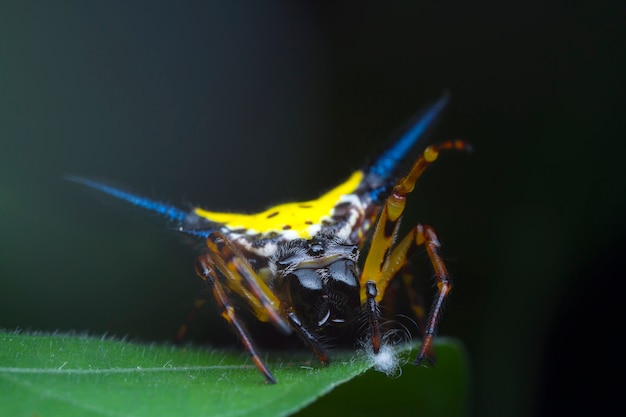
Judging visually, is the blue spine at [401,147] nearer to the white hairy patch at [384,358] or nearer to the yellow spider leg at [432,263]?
the yellow spider leg at [432,263]

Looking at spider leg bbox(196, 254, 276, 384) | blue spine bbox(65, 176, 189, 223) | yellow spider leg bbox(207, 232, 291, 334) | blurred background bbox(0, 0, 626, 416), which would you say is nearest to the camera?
spider leg bbox(196, 254, 276, 384)

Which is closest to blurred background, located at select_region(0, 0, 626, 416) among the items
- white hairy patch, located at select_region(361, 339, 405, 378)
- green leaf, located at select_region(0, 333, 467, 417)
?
green leaf, located at select_region(0, 333, 467, 417)

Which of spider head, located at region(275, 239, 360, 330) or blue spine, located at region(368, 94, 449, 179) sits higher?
Result: blue spine, located at region(368, 94, 449, 179)

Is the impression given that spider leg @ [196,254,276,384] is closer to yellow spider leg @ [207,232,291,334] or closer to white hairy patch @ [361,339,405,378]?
yellow spider leg @ [207,232,291,334]

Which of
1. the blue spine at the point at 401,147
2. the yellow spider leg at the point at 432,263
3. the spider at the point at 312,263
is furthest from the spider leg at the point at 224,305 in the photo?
the blue spine at the point at 401,147

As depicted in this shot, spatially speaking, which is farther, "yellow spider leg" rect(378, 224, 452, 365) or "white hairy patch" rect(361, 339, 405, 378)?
"yellow spider leg" rect(378, 224, 452, 365)

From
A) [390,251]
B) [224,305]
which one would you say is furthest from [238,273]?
[390,251]
